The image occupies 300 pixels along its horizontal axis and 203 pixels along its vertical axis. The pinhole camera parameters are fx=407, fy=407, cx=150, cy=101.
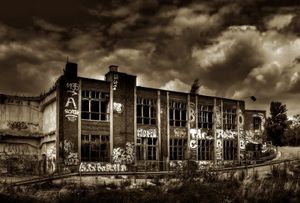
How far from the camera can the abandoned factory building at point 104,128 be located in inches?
1059

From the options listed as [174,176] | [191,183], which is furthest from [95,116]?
[191,183]

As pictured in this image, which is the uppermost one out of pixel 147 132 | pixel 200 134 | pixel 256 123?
pixel 256 123

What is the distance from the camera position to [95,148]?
1086 inches

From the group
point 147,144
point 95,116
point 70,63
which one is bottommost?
point 147,144

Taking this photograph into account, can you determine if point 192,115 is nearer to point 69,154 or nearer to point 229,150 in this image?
point 229,150

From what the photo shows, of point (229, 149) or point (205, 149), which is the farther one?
point (229, 149)

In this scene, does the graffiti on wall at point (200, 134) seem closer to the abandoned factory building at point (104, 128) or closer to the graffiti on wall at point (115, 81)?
the abandoned factory building at point (104, 128)

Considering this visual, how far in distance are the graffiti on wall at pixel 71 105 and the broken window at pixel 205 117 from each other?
11.4 m

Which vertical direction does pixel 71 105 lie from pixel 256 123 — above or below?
above

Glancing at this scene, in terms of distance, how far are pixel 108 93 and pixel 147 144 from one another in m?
4.98

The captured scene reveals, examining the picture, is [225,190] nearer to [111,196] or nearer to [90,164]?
[111,196]

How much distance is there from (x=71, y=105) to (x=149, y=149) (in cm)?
710

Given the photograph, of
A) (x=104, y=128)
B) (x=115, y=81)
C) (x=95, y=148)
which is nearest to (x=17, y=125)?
(x=95, y=148)

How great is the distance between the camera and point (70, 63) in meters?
28.1
